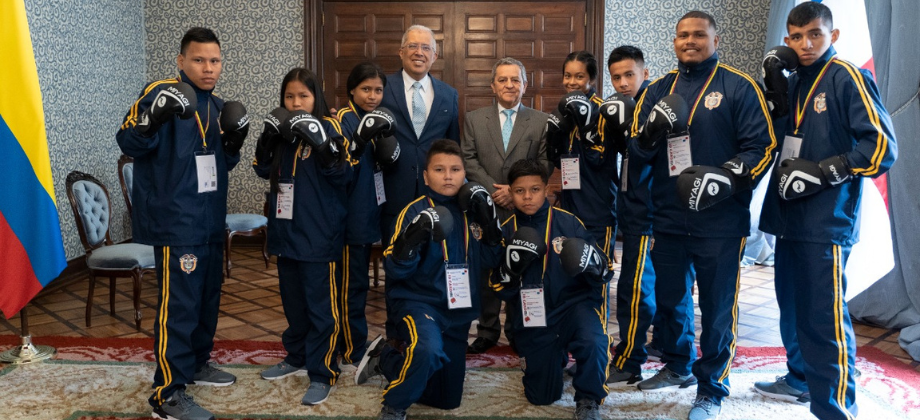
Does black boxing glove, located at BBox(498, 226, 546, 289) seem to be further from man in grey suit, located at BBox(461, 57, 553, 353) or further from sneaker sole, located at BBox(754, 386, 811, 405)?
sneaker sole, located at BBox(754, 386, 811, 405)

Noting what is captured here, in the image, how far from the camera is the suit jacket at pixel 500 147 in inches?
123

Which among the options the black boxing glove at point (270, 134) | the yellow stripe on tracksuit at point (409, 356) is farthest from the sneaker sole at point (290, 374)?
the black boxing glove at point (270, 134)

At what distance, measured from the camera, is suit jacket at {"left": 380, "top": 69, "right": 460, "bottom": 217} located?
3035 millimetres

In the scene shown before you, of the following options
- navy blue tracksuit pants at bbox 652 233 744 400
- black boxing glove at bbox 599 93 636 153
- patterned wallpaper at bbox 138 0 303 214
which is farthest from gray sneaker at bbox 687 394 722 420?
patterned wallpaper at bbox 138 0 303 214

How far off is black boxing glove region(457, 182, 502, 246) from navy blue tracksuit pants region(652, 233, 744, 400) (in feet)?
2.17

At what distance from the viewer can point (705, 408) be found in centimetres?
247

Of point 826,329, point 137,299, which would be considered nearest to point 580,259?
point 826,329

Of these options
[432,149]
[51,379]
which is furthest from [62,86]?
[432,149]

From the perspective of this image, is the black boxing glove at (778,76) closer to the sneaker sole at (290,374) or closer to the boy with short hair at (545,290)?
the boy with short hair at (545,290)

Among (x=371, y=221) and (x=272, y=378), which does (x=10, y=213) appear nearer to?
(x=272, y=378)

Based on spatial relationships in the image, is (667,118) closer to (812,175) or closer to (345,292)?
(812,175)

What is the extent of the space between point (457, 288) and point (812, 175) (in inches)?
50.3

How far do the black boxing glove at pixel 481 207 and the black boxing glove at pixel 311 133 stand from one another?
524 mm

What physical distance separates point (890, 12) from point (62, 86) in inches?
212
